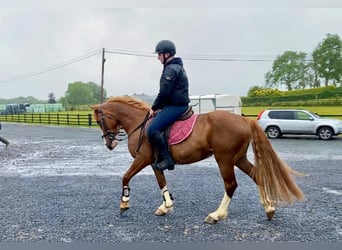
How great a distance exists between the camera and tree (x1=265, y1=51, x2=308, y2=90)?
64.0m

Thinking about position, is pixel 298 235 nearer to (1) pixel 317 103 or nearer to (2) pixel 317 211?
(2) pixel 317 211

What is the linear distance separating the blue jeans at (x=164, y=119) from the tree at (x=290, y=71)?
65341 mm

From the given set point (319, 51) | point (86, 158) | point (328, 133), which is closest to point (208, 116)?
point (86, 158)

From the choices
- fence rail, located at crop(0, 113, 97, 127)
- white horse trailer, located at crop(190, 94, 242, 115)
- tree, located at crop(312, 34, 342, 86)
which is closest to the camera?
fence rail, located at crop(0, 113, 97, 127)

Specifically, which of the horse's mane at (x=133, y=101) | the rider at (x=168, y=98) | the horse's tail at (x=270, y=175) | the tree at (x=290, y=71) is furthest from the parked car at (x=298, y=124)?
the tree at (x=290, y=71)

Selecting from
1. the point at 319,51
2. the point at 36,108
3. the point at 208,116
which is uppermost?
the point at 319,51

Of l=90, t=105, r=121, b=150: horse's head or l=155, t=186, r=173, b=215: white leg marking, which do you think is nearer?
l=155, t=186, r=173, b=215: white leg marking

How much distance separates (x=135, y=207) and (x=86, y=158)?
5.33m

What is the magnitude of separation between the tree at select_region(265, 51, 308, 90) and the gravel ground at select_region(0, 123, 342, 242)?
62628 mm

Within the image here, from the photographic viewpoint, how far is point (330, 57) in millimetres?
41406

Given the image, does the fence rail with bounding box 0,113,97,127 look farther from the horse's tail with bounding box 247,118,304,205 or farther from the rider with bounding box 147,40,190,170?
the horse's tail with bounding box 247,118,304,205

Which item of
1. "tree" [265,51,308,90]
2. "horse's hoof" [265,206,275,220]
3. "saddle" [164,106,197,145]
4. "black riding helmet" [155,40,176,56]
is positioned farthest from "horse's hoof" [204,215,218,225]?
"tree" [265,51,308,90]

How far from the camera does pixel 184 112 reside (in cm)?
390

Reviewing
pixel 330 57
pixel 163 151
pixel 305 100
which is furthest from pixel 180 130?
pixel 330 57
